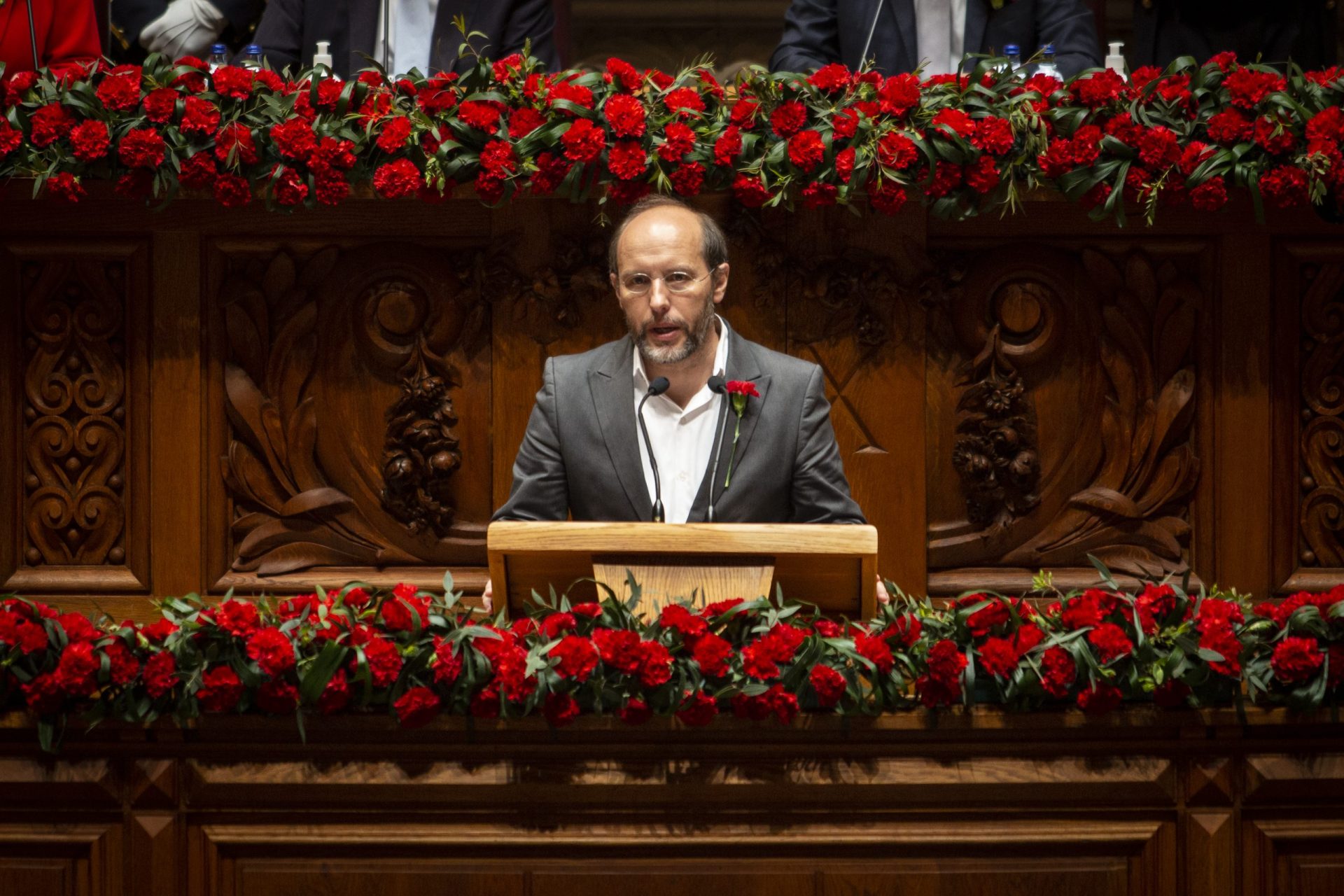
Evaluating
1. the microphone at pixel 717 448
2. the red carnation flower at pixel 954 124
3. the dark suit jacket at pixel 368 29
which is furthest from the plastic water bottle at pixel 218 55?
the red carnation flower at pixel 954 124

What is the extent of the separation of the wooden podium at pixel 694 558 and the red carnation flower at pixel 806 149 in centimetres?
118

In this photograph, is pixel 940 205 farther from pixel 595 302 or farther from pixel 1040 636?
pixel 1040 636

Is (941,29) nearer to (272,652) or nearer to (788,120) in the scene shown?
(788,120)

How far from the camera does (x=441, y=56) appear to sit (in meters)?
3.83

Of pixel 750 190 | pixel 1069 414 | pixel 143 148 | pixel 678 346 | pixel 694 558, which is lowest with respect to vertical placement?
pixel 694 558

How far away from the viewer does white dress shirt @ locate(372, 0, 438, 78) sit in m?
3.93

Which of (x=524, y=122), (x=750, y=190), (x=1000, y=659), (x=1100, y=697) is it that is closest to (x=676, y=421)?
(x=750, y=190)

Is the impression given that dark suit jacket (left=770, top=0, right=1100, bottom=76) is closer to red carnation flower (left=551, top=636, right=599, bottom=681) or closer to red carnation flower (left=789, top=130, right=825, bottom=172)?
red carnation flower (left=789, top=130, right=825, bottom=172)

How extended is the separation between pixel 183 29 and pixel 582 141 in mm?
1661

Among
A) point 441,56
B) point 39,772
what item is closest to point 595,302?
point 441,56

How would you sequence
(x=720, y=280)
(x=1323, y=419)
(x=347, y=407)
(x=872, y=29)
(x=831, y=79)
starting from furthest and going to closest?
(x=872, y=29)
(x=347, y=407)
(x=1323, y=419)
(x=831, y=79)
(x=720, y=280)

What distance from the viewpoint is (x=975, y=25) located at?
379 cm

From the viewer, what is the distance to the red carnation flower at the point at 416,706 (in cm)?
217

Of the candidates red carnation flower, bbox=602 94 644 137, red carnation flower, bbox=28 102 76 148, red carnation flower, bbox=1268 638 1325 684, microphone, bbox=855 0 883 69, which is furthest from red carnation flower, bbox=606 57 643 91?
red carnation flower, bbox=1268 638 1325 684
